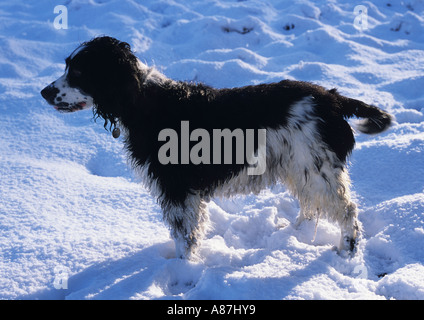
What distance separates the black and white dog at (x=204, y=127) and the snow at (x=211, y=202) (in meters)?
0.29

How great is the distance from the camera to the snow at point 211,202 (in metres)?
2.41

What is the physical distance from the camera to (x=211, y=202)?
11.6 feet

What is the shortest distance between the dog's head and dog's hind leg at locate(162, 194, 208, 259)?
837 millimetres

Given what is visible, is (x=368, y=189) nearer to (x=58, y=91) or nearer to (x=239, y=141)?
(x=239, y=141)

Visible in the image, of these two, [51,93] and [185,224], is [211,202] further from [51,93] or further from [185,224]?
[51,93]

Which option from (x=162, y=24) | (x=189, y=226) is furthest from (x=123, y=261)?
(x=162, y=24)

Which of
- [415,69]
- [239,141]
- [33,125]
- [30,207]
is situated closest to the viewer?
[239,141]

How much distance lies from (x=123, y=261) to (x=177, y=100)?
4.20 feet

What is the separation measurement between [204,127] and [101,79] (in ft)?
2.72

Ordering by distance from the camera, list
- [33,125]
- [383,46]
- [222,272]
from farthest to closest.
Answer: [383,46], [33,125], [222,272]

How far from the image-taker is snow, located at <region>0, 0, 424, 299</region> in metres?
2.41

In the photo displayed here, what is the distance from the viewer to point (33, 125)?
4.86 m

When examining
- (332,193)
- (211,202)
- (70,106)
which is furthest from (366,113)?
(70,106)

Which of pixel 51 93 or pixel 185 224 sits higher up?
pixel 51 93
